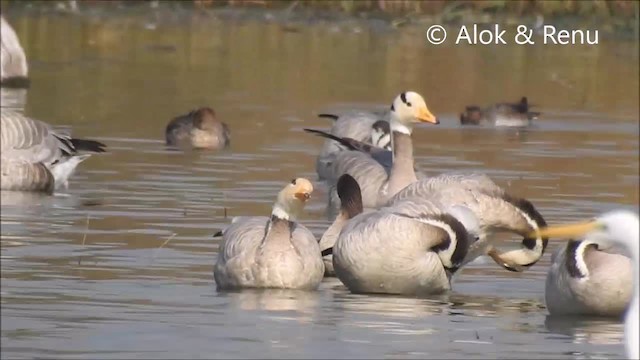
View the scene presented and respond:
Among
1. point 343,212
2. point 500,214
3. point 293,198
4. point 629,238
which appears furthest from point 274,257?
point 629,238

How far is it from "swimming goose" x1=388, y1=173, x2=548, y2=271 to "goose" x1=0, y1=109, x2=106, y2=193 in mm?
4534

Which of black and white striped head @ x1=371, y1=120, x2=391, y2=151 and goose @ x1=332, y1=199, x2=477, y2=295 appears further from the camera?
black and white striped head @ x1=371, y1=120, x2=391, y2=151

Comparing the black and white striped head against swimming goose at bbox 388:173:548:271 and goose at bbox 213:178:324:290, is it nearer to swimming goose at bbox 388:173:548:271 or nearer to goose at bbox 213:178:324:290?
swimming goose at bbox 388:173:548:271

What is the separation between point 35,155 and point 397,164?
3.24 metres

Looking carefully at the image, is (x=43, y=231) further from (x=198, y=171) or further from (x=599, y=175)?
(x=599, y=175)

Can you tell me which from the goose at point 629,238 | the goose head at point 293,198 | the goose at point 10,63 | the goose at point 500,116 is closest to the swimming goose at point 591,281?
the goose head at point 293,198

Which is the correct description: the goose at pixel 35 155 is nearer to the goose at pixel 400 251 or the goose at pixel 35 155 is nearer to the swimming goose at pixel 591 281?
the goose at pixel 400 251

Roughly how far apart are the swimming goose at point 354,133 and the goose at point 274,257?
5719mm

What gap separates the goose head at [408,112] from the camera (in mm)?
16062

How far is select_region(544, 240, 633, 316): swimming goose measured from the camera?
11.0 m

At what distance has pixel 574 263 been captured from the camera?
11031mm

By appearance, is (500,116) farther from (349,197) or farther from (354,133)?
(349,197)

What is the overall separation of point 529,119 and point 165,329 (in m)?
15.3

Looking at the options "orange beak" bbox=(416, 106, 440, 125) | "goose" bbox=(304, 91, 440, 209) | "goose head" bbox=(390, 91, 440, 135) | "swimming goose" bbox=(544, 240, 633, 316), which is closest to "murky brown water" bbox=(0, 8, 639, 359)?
"swimming goose" bbox=(544, 240, 633, 316)
